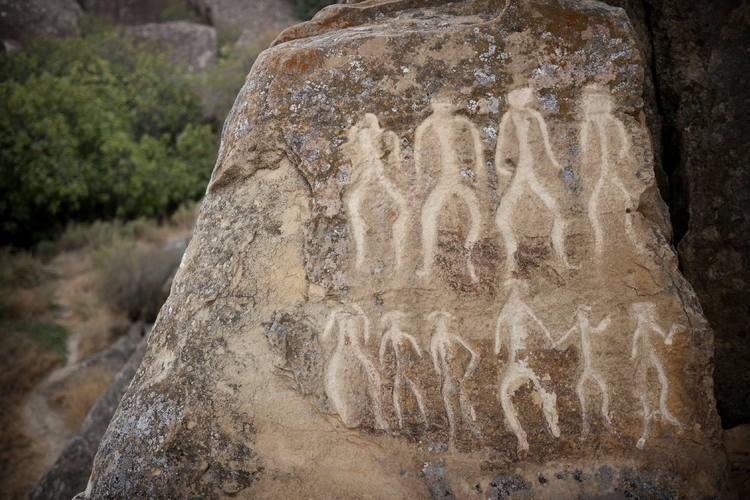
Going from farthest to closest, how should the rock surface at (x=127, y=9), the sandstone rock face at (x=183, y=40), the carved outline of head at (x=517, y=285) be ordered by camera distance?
1. the rock surface at (x=127, y=9)
2. the sandstone rock face at (x=183, y=40)
3. the carved outline of head at (x=517, y=285)

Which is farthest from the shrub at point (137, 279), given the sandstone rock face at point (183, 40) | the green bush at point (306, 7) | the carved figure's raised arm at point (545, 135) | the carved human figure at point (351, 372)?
the green bush at point (306, 7)

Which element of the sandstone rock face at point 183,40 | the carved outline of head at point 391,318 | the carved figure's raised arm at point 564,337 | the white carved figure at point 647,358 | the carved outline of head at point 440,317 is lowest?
the white carved figure at point 647,358

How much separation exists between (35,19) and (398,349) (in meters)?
14.6

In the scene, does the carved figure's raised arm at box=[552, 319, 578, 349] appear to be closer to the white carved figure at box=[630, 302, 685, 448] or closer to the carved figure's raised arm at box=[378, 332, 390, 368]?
the white carved figure at box=[630, 302, 685, 448]

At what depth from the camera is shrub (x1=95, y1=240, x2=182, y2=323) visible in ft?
21.3

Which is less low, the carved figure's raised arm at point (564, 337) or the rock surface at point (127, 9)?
the rock surface at point (127, 9)

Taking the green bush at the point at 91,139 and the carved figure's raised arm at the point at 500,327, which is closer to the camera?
the carved figure's raised arm at the point at 500,327

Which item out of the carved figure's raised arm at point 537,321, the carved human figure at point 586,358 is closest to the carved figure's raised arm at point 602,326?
the carved human figure at point 586,358

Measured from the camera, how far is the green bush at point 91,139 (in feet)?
29.4

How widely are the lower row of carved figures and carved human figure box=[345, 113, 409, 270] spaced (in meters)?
0.33

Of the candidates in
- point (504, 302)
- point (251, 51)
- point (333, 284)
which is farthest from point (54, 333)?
point (251, 51)

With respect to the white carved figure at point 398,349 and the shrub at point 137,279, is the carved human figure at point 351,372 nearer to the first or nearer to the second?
the white carved figure at point 398,349

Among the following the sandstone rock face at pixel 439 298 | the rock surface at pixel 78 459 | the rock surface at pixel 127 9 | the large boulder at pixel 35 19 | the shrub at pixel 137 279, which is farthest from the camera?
the rock surface at pixel 127 9

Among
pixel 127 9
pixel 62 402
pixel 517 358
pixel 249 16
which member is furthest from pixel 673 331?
pixel 127 9
